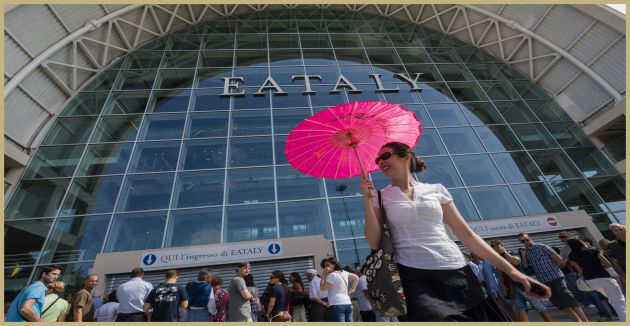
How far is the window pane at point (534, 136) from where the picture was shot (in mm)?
12702

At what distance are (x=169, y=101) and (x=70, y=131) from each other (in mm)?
3714

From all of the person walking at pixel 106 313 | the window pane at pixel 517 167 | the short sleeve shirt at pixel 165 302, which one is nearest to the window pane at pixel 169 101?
the person walking at pixel 106 313

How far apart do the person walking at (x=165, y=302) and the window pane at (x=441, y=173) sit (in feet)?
28.9

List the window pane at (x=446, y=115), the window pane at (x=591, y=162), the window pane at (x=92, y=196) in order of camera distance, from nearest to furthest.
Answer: the window pane at (x=92, y=196), the window pane at (x=591, y=162), the window pane at (x=446, y=115)

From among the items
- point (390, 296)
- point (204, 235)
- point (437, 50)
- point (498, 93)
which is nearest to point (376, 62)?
point (437, 50)

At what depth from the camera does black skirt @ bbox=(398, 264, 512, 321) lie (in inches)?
62.7

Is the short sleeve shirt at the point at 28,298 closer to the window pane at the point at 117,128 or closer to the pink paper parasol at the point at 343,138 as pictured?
the pink paper parasol at the point at 343,138

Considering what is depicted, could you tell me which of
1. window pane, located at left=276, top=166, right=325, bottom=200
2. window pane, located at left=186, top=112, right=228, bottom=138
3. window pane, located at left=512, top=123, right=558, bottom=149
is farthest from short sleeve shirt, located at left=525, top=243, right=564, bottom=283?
window pane, located at left=186, top=112, right=228, bottom=138

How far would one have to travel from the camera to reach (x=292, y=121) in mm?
12734

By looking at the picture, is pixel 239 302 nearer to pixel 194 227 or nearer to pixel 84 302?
pixel 84 302

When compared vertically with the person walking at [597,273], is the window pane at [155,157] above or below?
above

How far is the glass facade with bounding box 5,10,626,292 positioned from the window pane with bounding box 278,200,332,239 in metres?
0.04

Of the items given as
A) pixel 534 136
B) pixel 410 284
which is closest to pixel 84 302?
pixel 410 284

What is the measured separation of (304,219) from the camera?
9625 mm
